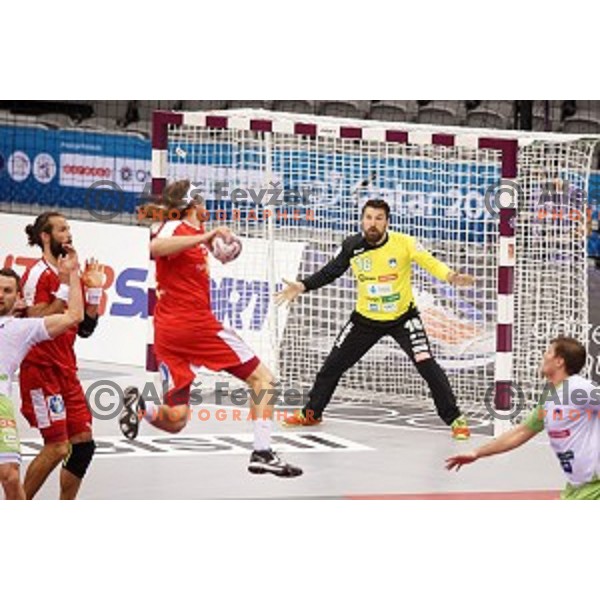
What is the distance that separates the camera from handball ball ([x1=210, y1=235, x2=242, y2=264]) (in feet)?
32.7

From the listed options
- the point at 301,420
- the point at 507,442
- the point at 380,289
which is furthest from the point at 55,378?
the point at 380,289

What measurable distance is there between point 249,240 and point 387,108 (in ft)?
13.7

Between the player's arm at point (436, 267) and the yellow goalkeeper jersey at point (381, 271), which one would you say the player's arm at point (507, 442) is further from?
the yellow goalkeeper jersey at point (381, 271)

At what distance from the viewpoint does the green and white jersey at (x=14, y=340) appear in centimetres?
898

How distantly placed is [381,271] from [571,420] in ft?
9.79

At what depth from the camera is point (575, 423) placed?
347 inches

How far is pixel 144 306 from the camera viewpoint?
13.8 metres

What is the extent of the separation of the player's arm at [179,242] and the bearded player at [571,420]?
6.63 ft

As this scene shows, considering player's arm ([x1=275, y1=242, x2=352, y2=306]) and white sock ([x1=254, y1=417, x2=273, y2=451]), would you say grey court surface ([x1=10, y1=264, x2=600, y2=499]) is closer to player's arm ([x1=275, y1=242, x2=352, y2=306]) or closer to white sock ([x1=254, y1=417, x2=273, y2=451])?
white sock ([x1=254, y1=417, x2=273, y2=451])

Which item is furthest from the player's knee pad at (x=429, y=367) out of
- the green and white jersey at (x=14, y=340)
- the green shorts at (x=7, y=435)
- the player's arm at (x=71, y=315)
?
the green shorts at (x=7, y=435)

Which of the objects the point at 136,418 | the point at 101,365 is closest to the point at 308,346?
the point at 101,365

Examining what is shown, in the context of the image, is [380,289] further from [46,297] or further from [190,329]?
[46,297]

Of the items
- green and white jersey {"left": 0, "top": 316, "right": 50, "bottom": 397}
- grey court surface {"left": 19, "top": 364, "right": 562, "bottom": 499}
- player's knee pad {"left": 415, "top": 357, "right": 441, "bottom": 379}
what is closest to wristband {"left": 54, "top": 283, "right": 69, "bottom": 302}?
green and white jersey {"left": 0, "top": 316, "right": 50, "bottom": 397}

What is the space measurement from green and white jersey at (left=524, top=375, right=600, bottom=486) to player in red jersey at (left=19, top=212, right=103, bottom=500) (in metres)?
2.31
